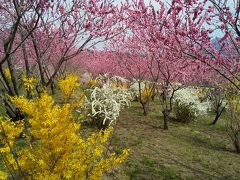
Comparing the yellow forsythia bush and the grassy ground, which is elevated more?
the yellow forsythia bush

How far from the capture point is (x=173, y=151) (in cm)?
962

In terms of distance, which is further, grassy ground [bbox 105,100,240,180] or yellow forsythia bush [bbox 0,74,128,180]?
grassy ground [bbox 105,100,240,180]

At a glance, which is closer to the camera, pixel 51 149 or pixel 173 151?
pixel 51 149

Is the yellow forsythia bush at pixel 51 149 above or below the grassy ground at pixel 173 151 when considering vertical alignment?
above

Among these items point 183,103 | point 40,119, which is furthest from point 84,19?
point 183,103

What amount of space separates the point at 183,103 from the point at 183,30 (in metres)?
9.94

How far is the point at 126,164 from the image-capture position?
8055 mm

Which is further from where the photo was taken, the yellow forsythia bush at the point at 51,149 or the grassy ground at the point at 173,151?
the grassy ground at the point at 173,151

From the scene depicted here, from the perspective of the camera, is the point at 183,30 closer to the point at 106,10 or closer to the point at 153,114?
the point at 106,10

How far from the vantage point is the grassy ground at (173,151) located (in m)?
7.84

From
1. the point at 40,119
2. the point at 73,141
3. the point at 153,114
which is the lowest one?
the point at 153,114

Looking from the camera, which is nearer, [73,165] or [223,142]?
[73,165]

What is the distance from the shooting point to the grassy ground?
25.7 ft

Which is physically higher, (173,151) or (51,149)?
(51,149)
